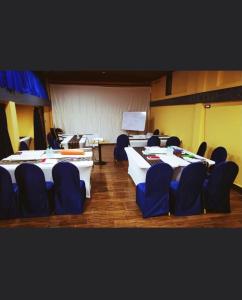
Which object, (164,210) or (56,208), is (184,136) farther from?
(56,208)

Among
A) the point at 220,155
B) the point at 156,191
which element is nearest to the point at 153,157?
the point at 156,191

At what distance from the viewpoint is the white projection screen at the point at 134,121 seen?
29.5ft

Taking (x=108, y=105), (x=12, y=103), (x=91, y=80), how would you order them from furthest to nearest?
(x=108, y=105) < (x=91, y=80) < (x=12, y=103)

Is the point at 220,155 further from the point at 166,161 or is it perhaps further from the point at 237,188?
the point at 166,161

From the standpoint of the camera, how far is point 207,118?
16.9 ft

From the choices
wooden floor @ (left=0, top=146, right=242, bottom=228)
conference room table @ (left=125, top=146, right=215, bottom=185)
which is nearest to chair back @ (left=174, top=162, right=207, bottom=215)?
wooden floor @ (left=0, top=146, right=242, bottom=228)

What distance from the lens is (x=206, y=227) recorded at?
9.70 feet

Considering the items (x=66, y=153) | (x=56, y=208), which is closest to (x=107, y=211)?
(x=56, y=208)

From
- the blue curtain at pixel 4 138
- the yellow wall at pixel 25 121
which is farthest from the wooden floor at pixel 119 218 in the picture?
the yellow wall at pixel 25 121

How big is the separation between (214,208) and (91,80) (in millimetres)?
7560

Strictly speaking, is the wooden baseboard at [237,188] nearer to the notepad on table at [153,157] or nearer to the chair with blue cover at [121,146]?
the notepad on table at [153,157]

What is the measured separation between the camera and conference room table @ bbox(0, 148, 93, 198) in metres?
3.46

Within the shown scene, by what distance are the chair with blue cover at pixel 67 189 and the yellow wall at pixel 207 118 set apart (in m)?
3.28

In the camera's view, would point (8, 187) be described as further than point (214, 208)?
No
